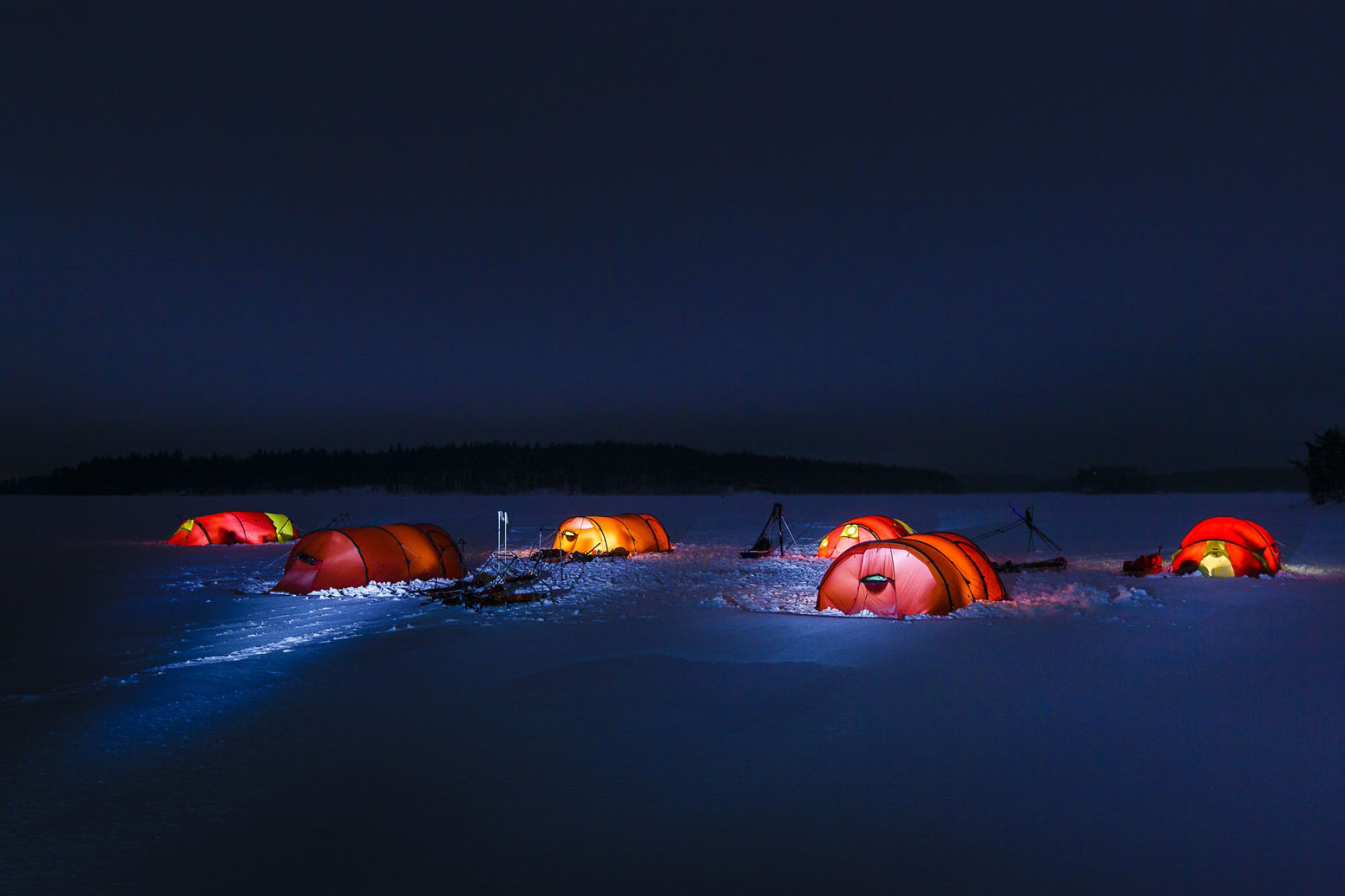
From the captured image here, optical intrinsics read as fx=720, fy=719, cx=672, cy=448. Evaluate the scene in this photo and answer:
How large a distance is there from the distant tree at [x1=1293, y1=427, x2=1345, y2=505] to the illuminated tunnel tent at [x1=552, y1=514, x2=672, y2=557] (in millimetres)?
33653

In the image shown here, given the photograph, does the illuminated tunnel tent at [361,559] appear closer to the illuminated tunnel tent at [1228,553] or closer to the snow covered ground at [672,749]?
the snow covered ground at [672,749]

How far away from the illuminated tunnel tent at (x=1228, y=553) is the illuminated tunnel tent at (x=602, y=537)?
518 inches

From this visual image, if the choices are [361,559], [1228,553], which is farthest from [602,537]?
[1228,553]

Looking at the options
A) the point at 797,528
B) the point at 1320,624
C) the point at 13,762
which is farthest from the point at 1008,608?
the point at 797,528

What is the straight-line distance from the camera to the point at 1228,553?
15.3m

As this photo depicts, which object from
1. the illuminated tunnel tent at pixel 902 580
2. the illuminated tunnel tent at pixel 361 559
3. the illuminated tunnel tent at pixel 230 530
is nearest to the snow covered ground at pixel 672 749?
the illuminated tunnel tent at pixel 902 580

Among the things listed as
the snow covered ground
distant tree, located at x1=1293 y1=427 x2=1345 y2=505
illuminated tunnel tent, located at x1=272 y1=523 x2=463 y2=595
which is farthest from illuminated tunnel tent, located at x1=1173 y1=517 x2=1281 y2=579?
distant tree, located at x1=1293 y1=427 x2=1345 y2=505

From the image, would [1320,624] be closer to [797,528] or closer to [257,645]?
[257,645]

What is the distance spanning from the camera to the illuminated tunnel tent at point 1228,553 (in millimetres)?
15180

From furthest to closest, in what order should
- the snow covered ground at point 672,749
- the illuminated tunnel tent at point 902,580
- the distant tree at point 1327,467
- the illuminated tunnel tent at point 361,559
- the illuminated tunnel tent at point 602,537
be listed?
the distant tree at point 1327,467 → the illuminated tunnel tent at point 602,537 → the illuminated tunnel tent at point 361,559 → the illuminated tunnel tent at point 902,580 → the snow covered ground at point 672,749

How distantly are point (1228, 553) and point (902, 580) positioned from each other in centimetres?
932

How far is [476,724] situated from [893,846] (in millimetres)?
3447

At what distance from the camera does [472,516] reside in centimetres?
4084

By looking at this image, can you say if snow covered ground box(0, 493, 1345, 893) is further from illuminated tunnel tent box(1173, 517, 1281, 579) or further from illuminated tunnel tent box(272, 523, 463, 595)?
illuminated tunnel tent box(1173, 517, 1281, 579)
